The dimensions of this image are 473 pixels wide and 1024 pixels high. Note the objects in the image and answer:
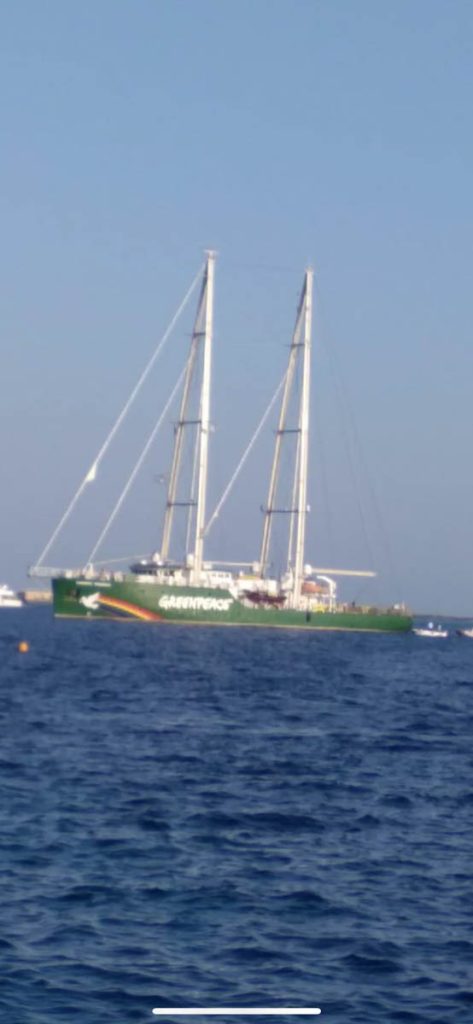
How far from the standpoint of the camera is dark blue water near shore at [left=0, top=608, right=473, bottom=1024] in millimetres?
15070

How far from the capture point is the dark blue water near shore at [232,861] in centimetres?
1507

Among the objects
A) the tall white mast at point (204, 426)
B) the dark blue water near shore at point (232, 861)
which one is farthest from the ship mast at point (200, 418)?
the dark blue water near shore at point (232, 861)

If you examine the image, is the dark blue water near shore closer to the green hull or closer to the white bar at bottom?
the white bar at bottom

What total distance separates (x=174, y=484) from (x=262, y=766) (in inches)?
2839

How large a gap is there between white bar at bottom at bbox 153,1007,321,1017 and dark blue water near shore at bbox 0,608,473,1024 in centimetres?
22

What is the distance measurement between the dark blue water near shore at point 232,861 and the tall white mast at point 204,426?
57.0m

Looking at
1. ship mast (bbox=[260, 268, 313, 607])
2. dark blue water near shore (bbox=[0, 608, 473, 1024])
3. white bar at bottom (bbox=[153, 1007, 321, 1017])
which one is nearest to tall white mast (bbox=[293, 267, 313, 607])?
ship mast (bbox=[260, 268, 313, 607])

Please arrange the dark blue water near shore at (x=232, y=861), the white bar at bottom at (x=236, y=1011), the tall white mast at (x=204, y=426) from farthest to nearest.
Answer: the tall white mast at (x=204, y=426)
the dark blue water near shore at (x=232, y=861)
the white bar at bottom at (x=236, y=1011)

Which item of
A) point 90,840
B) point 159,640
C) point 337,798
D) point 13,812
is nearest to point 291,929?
point 90,840

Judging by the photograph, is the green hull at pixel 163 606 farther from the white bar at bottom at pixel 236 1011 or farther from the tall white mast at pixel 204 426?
the white bar at bottom at pixel 236 1011

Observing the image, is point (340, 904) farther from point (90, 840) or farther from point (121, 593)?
point (121, 593)

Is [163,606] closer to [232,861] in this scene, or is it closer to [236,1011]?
[232,861]

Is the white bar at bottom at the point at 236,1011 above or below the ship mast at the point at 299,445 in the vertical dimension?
below

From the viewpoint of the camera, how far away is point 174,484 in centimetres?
10112
